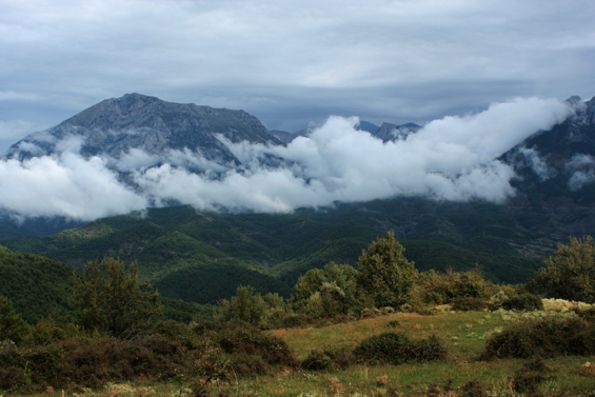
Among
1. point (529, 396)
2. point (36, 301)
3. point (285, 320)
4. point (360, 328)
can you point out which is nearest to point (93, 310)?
point (285, 320)

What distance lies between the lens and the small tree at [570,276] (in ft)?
213

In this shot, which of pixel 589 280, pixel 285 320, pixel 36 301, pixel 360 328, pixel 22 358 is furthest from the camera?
pixel 36 301

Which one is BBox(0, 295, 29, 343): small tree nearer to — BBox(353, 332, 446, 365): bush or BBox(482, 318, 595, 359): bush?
BBox(353, 332, 446, 365): bush

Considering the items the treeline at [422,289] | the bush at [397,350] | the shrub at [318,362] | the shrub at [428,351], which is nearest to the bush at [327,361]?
the shrub at [318,362]

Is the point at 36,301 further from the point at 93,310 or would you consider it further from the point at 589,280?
the point at 589,280

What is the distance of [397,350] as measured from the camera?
2447 centimetres

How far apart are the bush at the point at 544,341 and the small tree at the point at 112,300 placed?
45598mm

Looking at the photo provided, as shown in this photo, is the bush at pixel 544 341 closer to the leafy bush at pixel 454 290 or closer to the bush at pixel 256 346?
the bush at pixel 256 346

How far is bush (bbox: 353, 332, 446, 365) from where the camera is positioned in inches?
950

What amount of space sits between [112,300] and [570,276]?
192ft

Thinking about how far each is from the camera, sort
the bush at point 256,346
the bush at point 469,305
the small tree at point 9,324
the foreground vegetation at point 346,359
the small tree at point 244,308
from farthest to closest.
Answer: the small tree at point 244,308 → the small tree at point 9,324 → the bush at point 469,305 → the bush at point 256,346 → the foreground vegetation at point 346,359

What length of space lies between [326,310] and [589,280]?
115 feet

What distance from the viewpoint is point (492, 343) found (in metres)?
24.1

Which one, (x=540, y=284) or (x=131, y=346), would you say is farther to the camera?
(x=540, y=284)
